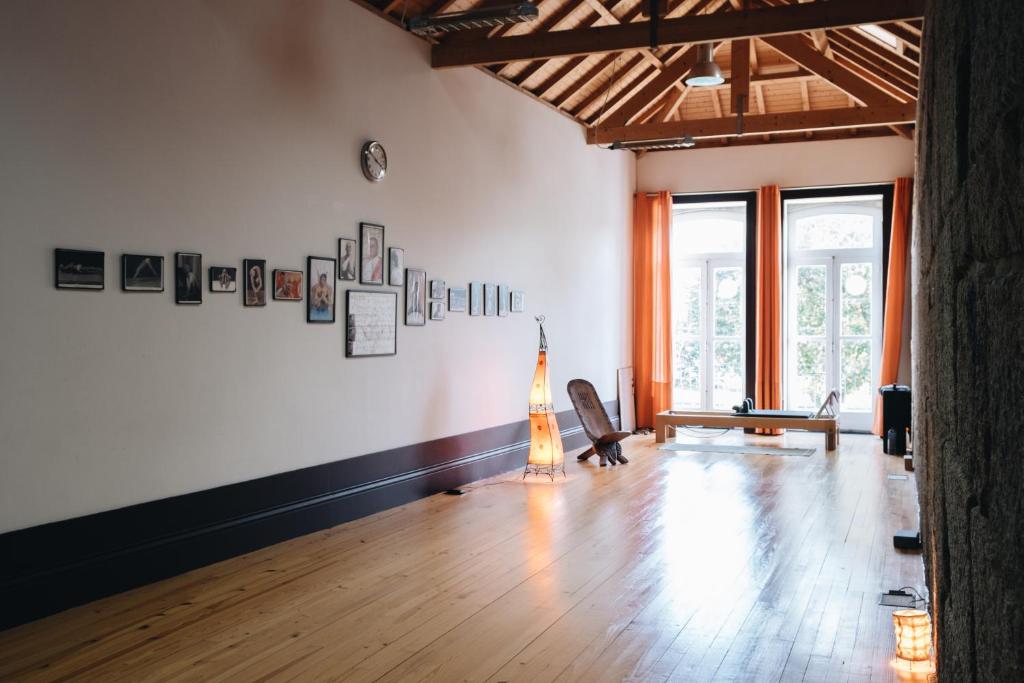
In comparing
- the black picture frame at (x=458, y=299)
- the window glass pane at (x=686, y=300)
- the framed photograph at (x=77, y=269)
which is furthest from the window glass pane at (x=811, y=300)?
the framed photograph at (x=77, y=269)

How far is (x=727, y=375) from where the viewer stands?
12.8m

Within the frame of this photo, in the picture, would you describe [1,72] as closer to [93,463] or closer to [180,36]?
[180,36]

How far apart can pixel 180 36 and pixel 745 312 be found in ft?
30.3

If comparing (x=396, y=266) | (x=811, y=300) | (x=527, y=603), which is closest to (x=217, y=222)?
(x=396, y=266)

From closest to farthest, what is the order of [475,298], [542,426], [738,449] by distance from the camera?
[475,298] → [542,426] → [738,449]

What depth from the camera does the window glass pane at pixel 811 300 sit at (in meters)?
12.3

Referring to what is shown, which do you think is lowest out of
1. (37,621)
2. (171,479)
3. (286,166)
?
(37,621)

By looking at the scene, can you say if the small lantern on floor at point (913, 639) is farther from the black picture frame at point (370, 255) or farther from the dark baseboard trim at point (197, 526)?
the black picture frame at point (370, 255)

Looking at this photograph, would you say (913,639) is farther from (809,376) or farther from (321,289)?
(809,376)

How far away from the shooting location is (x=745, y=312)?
41.4 feet

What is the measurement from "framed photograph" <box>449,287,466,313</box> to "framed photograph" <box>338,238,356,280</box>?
4.70ft

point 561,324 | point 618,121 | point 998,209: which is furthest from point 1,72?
point 618,121

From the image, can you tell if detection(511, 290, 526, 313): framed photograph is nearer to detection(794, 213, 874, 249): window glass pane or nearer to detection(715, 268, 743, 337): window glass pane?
detection(715, 268, 743, 337): window glass pane

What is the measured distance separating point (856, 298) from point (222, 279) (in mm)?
9304
